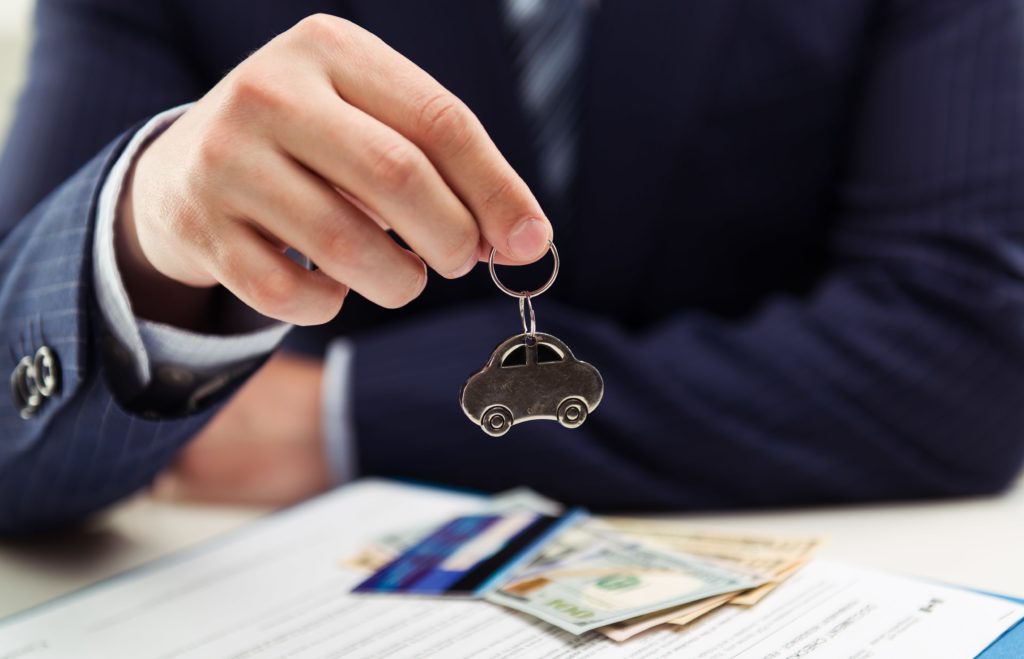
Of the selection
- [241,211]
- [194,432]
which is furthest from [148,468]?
[241,211]

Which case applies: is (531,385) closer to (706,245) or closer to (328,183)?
(328,183)

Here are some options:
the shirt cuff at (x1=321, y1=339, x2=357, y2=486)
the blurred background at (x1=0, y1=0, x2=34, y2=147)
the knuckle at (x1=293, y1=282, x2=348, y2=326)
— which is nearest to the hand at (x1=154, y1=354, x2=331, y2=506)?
the shirt cuff at (x1=321, y1=339, x2=357, y2=486)

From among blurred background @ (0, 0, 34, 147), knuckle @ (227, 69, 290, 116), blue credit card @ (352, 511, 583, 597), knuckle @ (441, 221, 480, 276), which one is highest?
blurred background @ (0, 0, 34, 147)

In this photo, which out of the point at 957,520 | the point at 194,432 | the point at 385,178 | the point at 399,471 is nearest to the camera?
the point at 385,178

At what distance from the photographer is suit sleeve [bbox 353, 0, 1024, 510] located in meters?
0.91

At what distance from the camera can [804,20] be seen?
109 cm

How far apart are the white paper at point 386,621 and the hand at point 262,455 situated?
216 millimetres

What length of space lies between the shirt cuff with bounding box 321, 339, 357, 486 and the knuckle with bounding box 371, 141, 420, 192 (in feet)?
1.81

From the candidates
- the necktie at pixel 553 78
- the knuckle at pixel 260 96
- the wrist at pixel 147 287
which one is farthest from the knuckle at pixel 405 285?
the necktie at pixel 553 78

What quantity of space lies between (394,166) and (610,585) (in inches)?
13.0

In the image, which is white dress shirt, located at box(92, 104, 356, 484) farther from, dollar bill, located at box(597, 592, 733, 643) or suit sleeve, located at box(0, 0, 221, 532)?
dollar bill, located at box(597, 592, 733, 643)

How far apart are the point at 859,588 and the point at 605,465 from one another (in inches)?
13.9

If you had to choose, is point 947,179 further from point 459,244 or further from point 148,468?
point 148,468

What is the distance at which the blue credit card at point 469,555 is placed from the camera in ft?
2.13
